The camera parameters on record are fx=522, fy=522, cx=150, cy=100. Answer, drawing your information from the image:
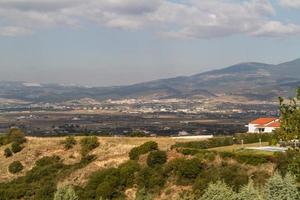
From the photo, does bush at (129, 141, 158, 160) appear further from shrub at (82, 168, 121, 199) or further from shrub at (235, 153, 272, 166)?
shrub at (235, 153, 272, 166)

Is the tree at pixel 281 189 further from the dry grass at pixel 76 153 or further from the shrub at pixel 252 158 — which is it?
the dry grass at pixel 76 153

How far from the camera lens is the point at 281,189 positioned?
100 ft

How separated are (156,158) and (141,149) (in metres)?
3.79

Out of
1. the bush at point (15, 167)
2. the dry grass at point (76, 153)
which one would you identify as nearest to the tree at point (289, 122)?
the dry grass at point (76, 153)

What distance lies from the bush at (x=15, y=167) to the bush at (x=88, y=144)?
730 cm

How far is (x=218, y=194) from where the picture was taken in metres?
28.2

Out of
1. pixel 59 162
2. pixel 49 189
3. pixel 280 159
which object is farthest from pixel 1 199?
pixel 280 159

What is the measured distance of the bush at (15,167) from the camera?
197ft

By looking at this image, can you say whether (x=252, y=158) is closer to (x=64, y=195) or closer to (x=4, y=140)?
(x=64, y=195)

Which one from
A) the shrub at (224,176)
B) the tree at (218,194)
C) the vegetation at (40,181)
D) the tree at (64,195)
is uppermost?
the tree at (218,194)

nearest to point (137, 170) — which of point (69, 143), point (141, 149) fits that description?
point (141, 149)

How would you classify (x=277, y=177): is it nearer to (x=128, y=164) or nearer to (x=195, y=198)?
(x=195, y=198)

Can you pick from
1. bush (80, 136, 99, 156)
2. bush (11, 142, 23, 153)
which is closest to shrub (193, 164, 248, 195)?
bush (80, 136, 99, 156)

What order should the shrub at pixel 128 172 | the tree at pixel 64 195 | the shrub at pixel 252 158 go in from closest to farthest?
the tree at pixel 64 195, the shrub at pixel 252 158, the shrub at pixel 128 172
